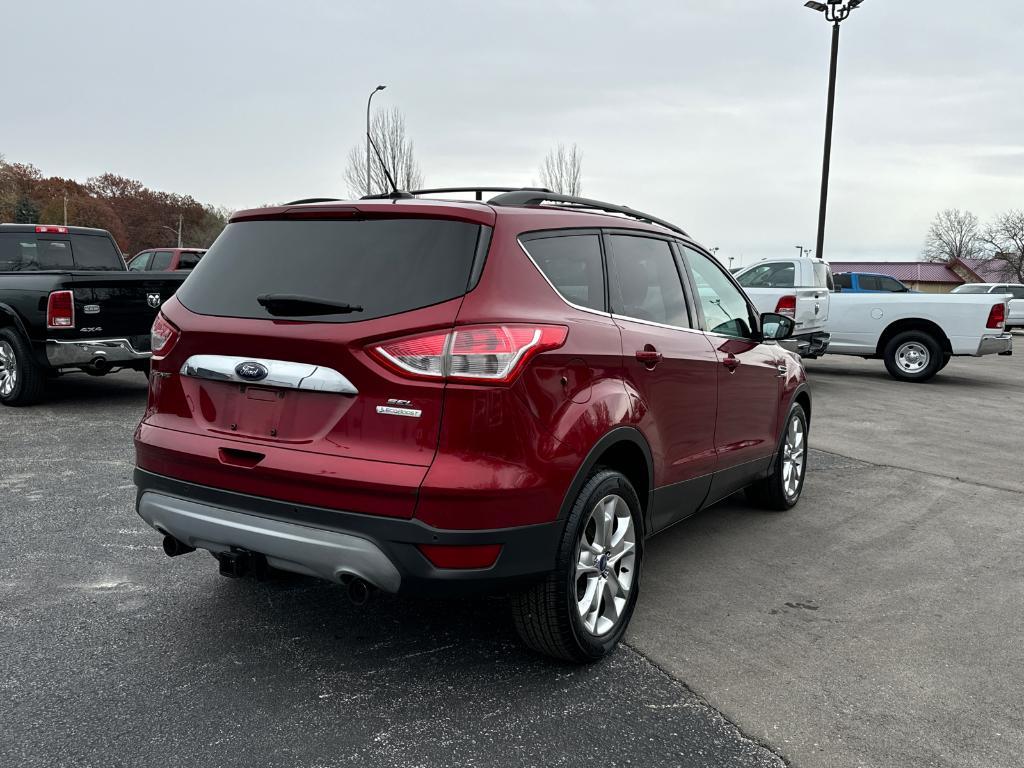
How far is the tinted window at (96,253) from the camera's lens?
444 inches

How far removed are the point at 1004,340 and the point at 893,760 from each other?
45.1 feet

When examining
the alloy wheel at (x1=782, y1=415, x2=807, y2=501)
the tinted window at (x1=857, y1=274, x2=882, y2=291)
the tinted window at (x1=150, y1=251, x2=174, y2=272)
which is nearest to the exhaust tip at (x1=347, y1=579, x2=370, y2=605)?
the alloy wheel at (x1=782, y1=415, x2=807, y2=501)

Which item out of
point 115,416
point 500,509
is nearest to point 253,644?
point 500,509

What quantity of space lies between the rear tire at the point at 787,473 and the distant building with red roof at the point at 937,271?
8018cm

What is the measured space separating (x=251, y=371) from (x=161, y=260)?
18.6 metres

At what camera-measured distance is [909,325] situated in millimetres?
14719

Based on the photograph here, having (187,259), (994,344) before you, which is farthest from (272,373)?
(187,259)

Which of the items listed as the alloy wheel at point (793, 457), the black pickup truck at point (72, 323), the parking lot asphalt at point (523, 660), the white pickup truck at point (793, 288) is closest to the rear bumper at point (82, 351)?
the black pickup truck at point (72, 323)

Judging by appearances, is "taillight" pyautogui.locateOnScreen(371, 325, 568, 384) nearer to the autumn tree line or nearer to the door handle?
the door handle

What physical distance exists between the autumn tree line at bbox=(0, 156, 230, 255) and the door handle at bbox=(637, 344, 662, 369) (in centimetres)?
8618

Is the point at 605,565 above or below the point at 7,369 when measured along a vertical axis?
below

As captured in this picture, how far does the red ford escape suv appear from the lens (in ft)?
9.43

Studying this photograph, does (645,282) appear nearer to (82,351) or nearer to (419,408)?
(419,408)

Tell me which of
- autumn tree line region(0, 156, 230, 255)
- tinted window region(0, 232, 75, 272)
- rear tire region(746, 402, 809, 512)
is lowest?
rear tire region(746, 402, 809, 512)
